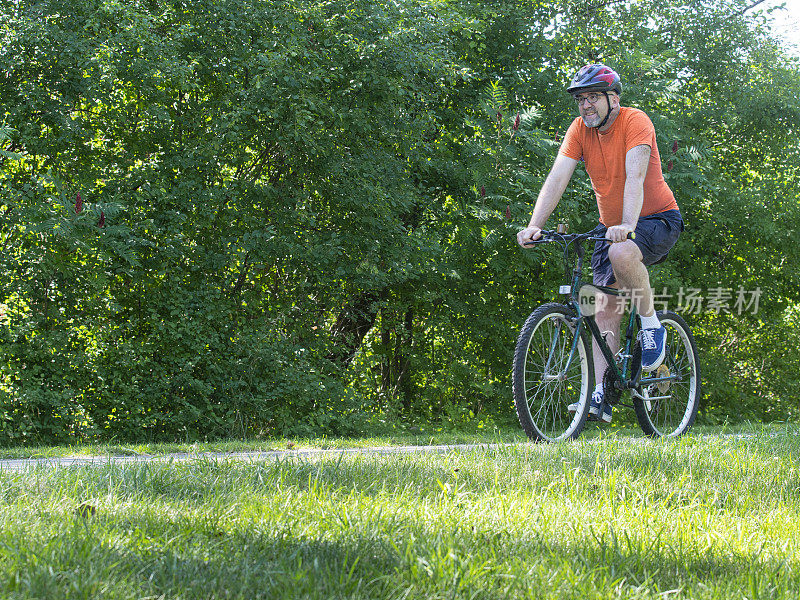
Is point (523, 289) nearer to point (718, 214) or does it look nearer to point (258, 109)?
point (718, 214)

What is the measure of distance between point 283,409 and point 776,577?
7.82m

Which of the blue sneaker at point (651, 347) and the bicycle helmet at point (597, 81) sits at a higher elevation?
the bicycle helmet at point (597, 81)

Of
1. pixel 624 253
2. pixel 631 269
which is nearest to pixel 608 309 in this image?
pixel 631 269

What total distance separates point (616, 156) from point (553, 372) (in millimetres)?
1459

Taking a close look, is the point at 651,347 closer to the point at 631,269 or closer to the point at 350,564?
the point at 631,269

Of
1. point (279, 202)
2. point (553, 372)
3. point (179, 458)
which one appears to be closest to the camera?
point (179, 458)

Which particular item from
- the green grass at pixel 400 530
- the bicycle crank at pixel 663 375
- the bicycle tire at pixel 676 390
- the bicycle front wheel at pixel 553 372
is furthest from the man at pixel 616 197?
the green grass at pixel 400 530

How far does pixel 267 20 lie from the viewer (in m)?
9.27

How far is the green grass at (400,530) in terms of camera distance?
2004 millimetres

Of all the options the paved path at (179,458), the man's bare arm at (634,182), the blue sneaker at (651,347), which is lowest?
the paved path at (179,458)

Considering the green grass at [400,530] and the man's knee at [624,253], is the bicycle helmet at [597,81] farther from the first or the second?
the green grass at [400,530]

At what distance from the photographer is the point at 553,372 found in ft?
17.2

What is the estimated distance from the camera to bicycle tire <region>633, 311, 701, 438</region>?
20.1ft

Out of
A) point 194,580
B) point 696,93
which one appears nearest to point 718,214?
point 696,93
